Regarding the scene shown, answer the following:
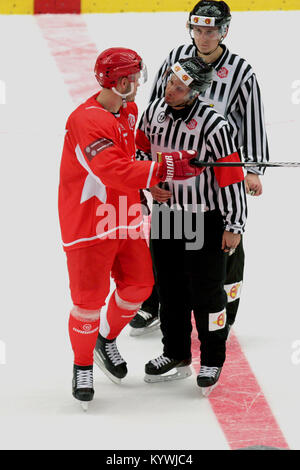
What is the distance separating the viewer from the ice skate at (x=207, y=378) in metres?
3.71

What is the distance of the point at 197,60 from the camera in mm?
3453

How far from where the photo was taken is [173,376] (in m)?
3.89

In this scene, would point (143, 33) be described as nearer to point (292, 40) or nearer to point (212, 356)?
point (292, 40)

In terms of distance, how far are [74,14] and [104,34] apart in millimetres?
503

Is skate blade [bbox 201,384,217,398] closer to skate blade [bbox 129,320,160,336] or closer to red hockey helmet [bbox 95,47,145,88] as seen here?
skate blade [bbox 129,320,160,336]

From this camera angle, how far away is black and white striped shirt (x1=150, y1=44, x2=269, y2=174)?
3.91 m

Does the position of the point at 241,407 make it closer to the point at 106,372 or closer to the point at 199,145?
the point at 106,372

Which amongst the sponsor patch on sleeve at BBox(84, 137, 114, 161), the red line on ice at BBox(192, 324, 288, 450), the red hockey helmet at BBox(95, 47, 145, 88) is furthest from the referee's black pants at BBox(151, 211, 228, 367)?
the red hockey helmet at BBox(95, 47, 145, 88)

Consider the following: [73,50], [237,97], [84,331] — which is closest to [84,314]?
[84,331]

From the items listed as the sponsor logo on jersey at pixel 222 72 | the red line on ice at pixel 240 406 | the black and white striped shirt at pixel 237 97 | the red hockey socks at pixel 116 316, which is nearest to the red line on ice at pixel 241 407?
the red line on ice at pixel 240 406

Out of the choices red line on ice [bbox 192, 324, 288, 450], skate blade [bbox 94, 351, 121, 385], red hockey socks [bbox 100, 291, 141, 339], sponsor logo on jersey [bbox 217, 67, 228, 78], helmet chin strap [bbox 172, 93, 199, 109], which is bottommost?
red line on ice [bbox 192, 324, 288, 450]

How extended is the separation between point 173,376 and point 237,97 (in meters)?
1.18

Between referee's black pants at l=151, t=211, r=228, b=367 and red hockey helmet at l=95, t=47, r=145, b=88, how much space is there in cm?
60
